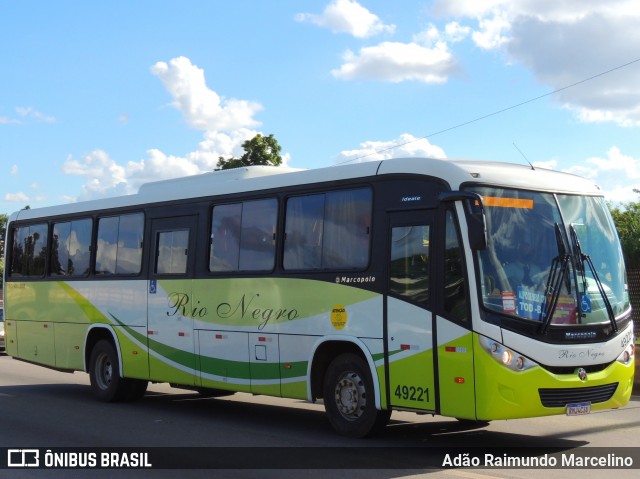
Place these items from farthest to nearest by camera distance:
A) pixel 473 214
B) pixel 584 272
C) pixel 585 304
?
1. pixel 584 272
2. pixel 585 304
3. pixel 473 214

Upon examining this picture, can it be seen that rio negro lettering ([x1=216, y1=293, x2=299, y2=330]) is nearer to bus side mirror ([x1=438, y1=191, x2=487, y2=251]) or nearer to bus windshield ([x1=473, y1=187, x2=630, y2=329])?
bus side mirror ([x1=438, y1=191, x2=487, y2=251])

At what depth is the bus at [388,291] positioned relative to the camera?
8891 mm

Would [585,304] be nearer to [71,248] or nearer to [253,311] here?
[253,311]

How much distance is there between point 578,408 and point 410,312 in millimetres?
2029

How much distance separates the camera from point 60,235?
16438 mm

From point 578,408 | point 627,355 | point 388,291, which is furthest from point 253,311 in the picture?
point 627,355

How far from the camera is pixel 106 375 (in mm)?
15141

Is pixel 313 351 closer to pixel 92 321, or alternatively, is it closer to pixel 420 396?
pixel 420 396

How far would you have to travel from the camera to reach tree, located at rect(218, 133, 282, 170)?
33.9 meters

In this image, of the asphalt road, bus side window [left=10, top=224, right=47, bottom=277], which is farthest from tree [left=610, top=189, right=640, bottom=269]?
bus side window [left=10, top=224, right=47, bottom=277]

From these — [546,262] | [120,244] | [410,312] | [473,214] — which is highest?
[120,244]

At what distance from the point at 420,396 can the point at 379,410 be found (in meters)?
0.83

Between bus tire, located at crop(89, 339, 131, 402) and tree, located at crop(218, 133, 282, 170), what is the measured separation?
63.2 ft

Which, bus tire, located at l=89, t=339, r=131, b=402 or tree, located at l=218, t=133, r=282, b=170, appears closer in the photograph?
bus tire, located at l=89, t=339, r=131, b=402
